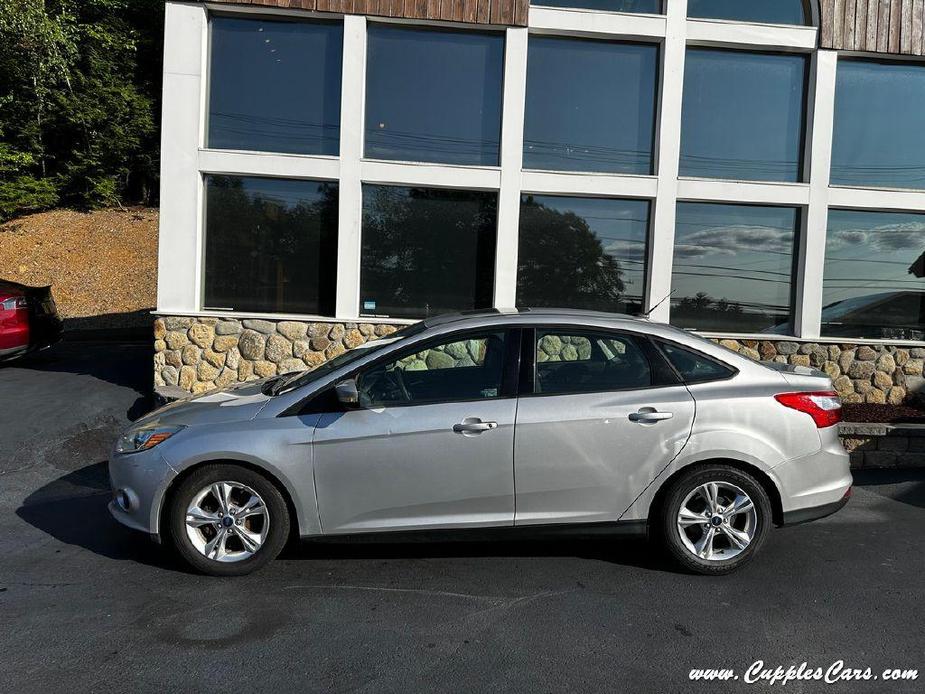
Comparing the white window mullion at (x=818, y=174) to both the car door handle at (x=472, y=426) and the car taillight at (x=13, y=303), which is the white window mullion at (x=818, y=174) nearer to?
the car door handle at (x=472, y=426)

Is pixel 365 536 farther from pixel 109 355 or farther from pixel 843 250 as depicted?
pixel 109 355

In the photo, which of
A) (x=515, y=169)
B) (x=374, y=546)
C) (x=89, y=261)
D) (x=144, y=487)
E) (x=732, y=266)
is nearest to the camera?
(x=144, y=487)

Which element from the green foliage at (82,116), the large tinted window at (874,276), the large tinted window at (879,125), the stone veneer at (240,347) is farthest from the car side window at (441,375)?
the green foliage at (82,116)

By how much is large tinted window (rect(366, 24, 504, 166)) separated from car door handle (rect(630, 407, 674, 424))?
5.88 metres

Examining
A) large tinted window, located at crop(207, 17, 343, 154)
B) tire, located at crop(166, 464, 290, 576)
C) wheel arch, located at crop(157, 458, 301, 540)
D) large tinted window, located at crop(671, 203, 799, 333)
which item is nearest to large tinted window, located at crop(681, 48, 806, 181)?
large tinted window, located at crop(671, 203, 799, 333)

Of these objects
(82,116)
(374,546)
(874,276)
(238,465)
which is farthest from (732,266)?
(82,116)

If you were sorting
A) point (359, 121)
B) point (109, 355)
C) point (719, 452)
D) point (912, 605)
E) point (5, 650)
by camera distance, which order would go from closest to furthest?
point (5, 650), point (912, 605), point (719, 452), point (359, 121), point (109, 355)

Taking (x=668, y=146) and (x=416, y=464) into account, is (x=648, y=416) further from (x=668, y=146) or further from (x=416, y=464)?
(x=668, y=146)

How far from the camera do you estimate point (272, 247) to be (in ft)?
31.4

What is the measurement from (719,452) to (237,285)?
22.4ft

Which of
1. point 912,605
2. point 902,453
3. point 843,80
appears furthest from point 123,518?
point 843,80

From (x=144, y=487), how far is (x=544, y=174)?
6622 millimetres

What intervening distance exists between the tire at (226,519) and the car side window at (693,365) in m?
2.55

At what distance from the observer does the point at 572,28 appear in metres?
9.54
